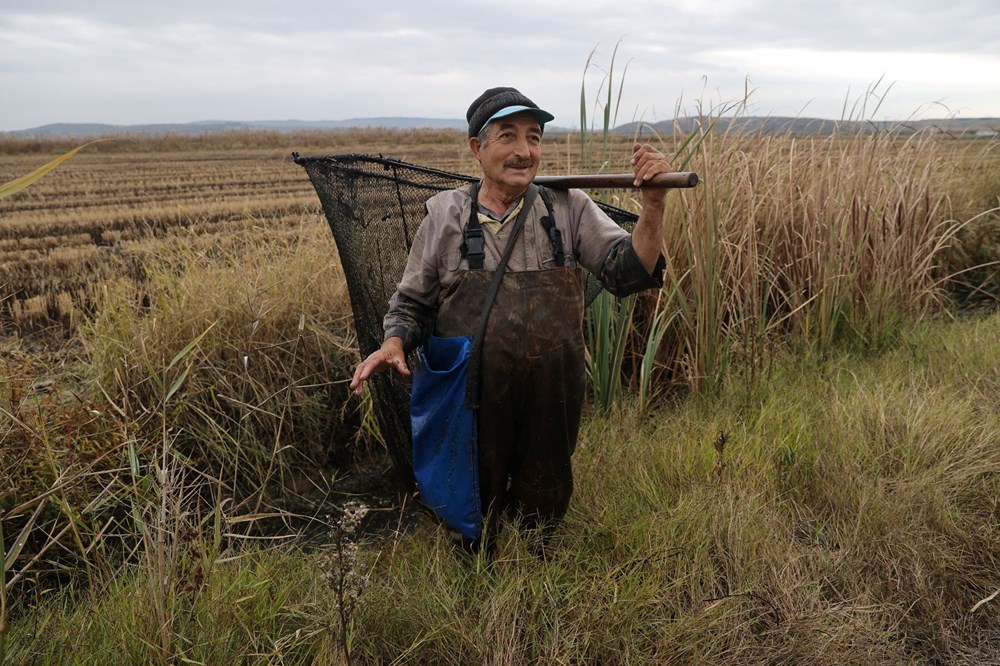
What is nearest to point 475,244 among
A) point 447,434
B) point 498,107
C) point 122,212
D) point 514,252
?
point 514,252

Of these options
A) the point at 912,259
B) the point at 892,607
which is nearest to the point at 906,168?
the point at 912,259

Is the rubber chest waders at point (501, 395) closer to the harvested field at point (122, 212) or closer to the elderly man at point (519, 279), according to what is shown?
the elderly man at point (519, 279)

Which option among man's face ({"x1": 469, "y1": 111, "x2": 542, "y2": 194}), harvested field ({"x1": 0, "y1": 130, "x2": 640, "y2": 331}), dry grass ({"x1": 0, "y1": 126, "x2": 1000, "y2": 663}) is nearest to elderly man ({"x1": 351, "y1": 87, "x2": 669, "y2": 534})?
man's face ({"x1": 469, "y1": 111, "x2": 542, "y2": 194})

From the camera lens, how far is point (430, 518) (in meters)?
2.63

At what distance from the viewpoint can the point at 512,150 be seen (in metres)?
2.04

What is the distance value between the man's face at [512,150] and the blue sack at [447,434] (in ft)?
1.44

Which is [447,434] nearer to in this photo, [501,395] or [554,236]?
[501,395]

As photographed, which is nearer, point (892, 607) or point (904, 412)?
point (892, 607)

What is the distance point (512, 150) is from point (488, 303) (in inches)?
16.0

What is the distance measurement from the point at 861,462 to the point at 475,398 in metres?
1.55

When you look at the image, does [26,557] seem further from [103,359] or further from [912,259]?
[912,259]

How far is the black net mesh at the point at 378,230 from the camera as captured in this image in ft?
8.56

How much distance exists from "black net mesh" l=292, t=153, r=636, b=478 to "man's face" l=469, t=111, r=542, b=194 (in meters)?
0.51

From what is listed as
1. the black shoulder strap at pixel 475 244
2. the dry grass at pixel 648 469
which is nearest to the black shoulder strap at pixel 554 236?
the black shoulder strap at pixel 475 244
